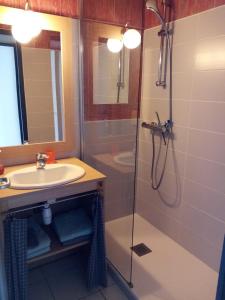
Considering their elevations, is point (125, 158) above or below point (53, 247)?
above

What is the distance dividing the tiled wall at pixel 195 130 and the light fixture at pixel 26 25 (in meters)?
1.09

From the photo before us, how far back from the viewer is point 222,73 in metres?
1.66

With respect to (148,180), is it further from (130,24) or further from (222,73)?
(130,24)

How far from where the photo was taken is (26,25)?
1602 millimetres

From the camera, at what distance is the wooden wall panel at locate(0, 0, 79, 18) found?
5.23 feet

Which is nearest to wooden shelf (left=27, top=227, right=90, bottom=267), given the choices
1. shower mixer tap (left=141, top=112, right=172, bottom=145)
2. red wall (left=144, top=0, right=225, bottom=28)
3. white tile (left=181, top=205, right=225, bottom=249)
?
white tile (left=181, top=205, right=225, bottom=249)

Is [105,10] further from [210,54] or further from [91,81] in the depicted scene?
[210,54]

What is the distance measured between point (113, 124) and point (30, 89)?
756 mm

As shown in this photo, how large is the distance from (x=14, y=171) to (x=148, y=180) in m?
1.41

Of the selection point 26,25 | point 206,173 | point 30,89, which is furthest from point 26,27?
point 206,173

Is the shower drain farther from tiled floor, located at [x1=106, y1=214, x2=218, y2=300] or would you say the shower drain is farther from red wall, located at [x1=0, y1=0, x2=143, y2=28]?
red wall, located at [x1=0, y1=0, x2=143, y2=28]

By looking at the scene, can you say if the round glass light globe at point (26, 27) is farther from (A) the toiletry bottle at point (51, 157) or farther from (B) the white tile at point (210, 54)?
(B) the white tile at point (210, 54)

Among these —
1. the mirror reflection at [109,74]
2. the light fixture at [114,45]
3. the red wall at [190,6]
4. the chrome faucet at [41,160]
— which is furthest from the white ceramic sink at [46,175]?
the red wall at [190,6]

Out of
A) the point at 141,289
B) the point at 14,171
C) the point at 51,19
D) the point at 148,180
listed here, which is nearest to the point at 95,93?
the point at 51,19
